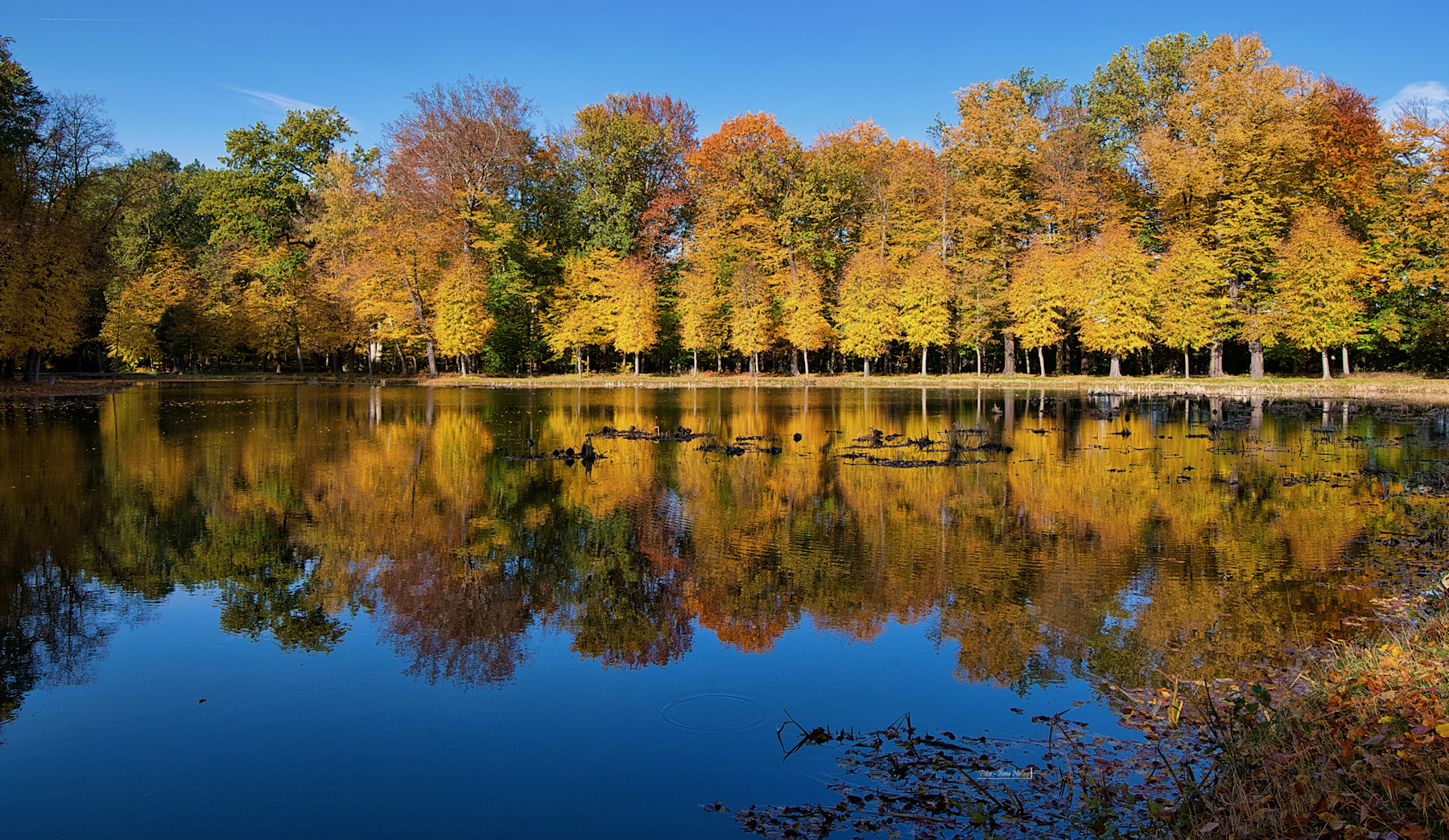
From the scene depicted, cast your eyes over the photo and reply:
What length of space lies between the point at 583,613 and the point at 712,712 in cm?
239

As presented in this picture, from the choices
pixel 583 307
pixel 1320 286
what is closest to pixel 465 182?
pixel 583 307

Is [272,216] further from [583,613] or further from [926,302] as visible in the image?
[583,613]

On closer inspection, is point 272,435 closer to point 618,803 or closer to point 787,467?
point 787,467

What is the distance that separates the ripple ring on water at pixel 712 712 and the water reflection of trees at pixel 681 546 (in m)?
1.01

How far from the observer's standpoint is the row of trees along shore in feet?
136

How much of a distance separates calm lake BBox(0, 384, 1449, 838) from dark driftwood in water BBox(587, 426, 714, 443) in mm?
4432

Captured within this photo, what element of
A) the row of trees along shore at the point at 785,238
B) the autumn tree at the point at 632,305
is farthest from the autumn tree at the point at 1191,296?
the autumn tree at the point at 632,305

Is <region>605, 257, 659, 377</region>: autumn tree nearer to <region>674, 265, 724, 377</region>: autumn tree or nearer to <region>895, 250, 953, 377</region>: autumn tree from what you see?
<region>674, 265, 724, 377</region>: autumn tree

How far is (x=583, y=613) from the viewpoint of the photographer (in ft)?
25.7

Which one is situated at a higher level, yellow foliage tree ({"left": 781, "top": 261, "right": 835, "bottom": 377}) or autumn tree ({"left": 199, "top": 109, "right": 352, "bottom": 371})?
autumn tree ({"left": 199, "top": 109, "right": 352, "bottom": 371})

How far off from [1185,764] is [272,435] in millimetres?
21628

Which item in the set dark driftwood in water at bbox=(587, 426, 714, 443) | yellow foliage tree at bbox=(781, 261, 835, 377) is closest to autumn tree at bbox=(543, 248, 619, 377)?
yellow foliage tree at bbox=(781, 261, 835, 377)

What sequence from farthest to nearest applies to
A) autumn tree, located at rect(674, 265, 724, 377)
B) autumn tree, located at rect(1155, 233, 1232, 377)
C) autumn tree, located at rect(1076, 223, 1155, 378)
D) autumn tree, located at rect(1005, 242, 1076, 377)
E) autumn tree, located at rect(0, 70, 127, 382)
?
autumn tree, located at rect(674, 265, 724, 377)
autumn tree, located at rect(1005, 242, 1076, 377)
autumn tree, located at rect(1076, 223, 1155, 378)
autumn tree, located at rect(1155, 233, 1232, 377)
autumn tree, located at rect(0, 70, 127, 382)

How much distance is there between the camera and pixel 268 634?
7340 mm
